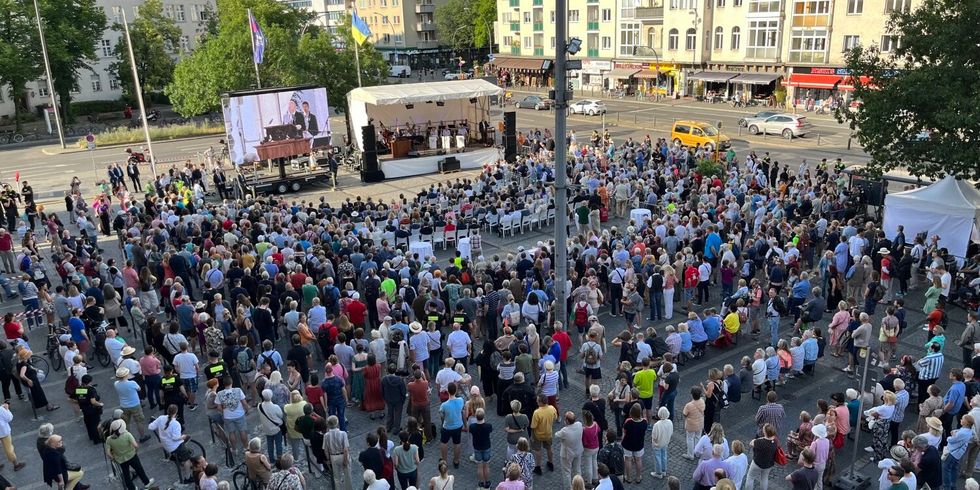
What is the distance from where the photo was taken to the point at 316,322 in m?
13.0

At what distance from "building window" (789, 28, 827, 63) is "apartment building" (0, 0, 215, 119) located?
47189mm

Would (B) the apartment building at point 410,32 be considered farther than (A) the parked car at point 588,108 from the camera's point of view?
Yes

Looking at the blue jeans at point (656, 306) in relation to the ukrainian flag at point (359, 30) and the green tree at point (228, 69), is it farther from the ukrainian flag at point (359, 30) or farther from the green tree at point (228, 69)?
the green tree at point (228, 69)

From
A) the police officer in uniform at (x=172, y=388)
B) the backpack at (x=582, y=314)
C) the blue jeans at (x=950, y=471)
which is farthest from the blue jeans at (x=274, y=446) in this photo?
the blue jeans at (x=950, y=471)

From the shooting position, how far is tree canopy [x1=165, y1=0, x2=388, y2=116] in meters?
42.9

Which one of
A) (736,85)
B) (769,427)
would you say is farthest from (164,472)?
(736,85)

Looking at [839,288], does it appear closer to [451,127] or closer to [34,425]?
[34,425]

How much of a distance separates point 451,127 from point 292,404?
27.0m

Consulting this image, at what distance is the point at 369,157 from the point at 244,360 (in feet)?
63.4

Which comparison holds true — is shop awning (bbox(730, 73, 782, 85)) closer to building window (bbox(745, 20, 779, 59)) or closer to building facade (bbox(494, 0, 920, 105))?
building facade (bbox(494, 0, 920, 105))

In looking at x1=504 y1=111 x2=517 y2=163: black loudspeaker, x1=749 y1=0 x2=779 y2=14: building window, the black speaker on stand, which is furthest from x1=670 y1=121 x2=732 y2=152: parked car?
x1=749 y1=0 x2=779 y2=14: building window

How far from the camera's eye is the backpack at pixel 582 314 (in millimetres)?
13391

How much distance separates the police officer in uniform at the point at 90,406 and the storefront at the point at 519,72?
6294 cm

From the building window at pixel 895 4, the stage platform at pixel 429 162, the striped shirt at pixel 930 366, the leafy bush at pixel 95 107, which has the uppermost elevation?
the building window at pixel 895 4
